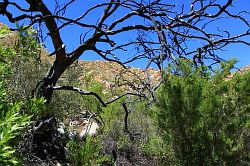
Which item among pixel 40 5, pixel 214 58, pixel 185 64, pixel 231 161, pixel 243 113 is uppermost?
pixel 40 5

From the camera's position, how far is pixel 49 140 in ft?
23.2

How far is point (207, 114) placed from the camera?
5.25 meters

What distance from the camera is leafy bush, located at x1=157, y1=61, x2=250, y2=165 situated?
529cm

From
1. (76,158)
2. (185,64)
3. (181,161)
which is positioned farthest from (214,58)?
(76,158)

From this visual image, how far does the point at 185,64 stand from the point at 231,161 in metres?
1.28

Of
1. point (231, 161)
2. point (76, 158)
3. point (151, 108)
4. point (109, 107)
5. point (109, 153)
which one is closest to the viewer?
point (231, 161)

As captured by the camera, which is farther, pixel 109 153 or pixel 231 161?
pixel 109 153

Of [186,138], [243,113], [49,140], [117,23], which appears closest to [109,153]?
[49,140]

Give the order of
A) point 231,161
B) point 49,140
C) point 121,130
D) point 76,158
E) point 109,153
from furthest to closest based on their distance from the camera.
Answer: point 121,130 → point 109,153 → point 49,140 → point 76,158 → point 231,161

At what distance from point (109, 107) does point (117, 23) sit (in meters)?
3.98

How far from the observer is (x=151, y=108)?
580 cm

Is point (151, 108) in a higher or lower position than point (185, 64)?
lower

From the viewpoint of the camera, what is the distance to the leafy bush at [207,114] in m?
5.29

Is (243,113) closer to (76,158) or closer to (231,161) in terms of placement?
(231,161)
